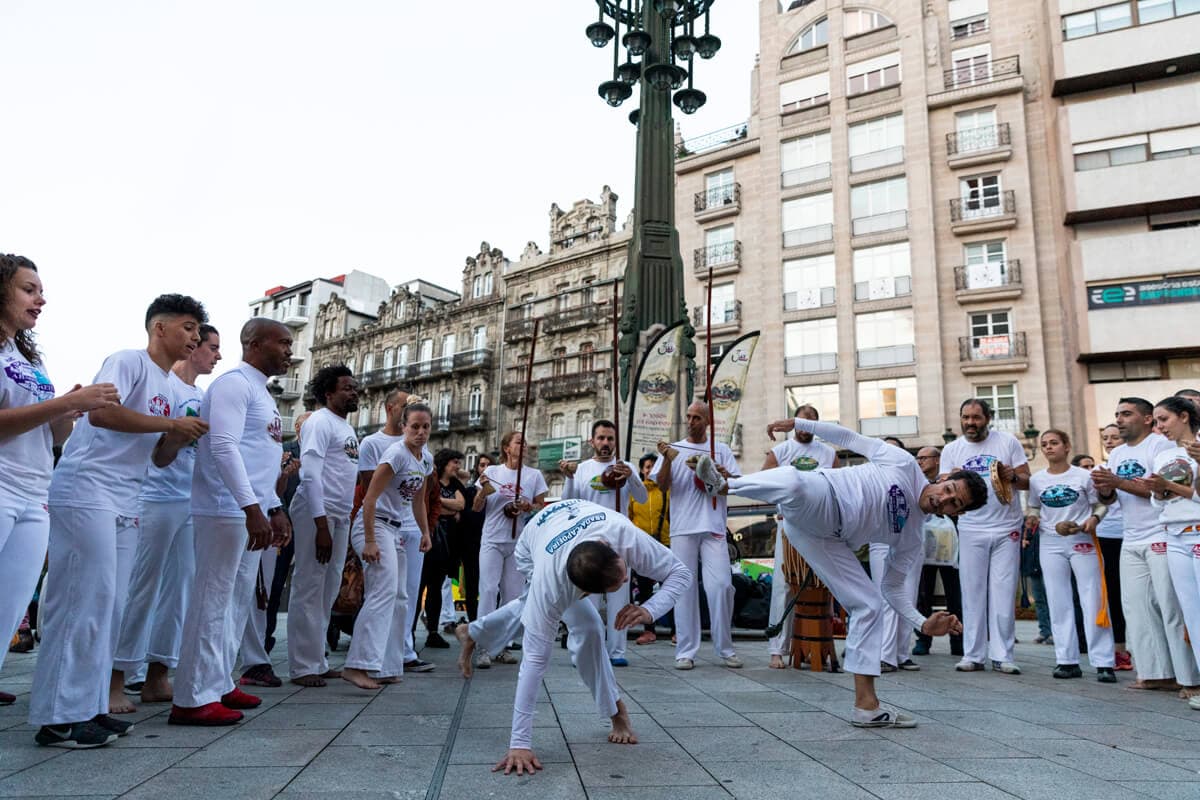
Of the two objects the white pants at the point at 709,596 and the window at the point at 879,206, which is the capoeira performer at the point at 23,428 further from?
the window at the point at 879,206

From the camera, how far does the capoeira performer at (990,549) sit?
22.1 ft

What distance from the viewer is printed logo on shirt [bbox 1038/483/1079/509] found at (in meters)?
6.77

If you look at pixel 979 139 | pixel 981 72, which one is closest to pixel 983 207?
pixel 979 139

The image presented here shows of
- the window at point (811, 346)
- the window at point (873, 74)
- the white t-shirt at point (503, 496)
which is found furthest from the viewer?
the window at point (873, 74)

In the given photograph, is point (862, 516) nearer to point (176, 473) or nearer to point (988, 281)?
point (176, 473)

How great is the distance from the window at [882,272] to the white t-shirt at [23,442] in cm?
3020

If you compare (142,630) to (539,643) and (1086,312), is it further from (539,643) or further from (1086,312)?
(1086,312)

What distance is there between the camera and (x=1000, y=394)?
28281 millimetres

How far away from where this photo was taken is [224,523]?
4.27 metres

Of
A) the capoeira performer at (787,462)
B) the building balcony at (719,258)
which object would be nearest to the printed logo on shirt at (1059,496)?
the capoeira performer at (787,462)

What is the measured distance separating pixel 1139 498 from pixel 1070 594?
3.62 feet

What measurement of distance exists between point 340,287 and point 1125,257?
49205 millimetres

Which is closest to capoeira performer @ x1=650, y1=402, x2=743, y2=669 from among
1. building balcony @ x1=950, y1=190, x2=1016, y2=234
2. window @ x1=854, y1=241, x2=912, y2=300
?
window @ x1=854, y1=241, x2=912, y2=300

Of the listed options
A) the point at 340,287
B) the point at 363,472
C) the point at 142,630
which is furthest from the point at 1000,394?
the point at 340,287
